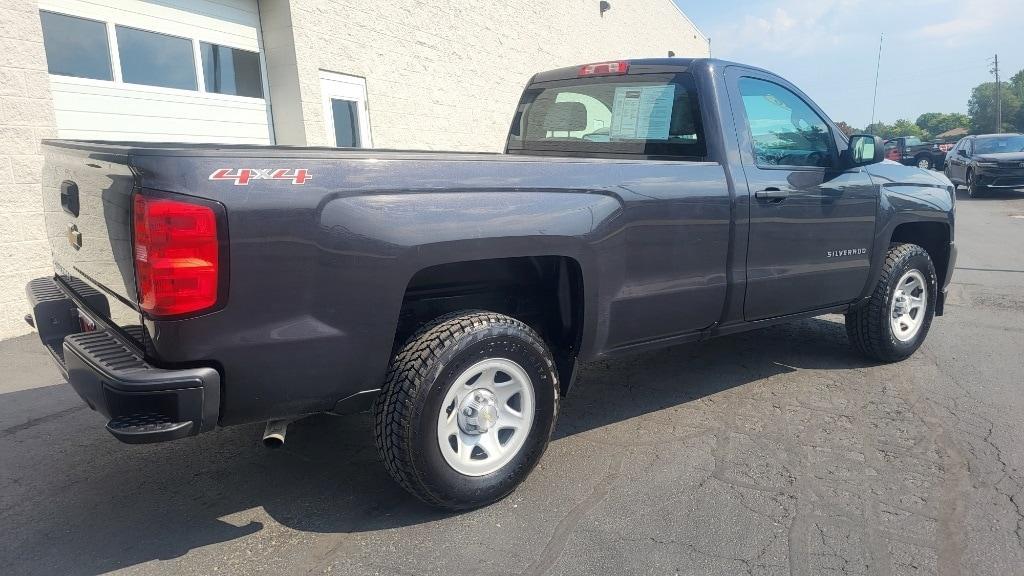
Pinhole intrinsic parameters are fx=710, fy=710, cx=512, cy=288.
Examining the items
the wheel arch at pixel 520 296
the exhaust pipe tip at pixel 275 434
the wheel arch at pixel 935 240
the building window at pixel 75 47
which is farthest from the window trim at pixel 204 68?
the wheel arch at pixel 935 240

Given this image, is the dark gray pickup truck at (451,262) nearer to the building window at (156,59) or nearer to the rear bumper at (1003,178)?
the building window at (156,59)

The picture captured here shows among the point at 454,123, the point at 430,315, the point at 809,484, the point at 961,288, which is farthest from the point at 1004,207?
the point at 430,315

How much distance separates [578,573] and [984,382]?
11.4 ft

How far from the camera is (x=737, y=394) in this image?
4410 mm

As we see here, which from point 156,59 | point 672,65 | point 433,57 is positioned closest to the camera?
point 672,65

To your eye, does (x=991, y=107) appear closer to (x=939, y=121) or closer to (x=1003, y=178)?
(x=939, y=121)

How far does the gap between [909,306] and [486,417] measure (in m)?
3.61

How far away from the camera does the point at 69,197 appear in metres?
2.93

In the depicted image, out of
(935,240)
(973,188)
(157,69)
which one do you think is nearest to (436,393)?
(935,240)

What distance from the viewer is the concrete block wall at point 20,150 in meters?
5.59

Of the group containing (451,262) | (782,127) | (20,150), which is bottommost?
(451,262)

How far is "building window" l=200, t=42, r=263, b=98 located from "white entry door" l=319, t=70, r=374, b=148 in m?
0.80

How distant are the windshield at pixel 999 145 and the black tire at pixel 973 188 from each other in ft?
2.11

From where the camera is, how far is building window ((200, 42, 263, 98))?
769cm
